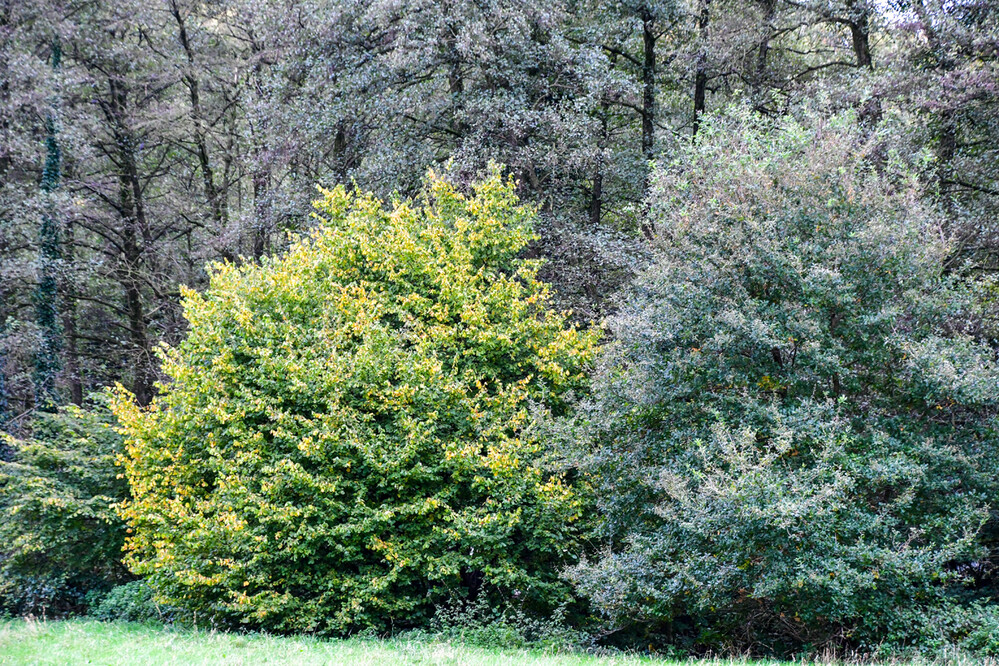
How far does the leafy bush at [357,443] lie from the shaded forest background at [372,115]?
308 cm

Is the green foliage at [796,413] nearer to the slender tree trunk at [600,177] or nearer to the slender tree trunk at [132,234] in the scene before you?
the slender tree trunk at [600,177]

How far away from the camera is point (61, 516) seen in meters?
19.5

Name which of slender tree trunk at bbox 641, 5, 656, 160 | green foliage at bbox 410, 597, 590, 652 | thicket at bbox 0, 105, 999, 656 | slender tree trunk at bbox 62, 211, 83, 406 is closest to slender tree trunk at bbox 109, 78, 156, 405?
slender tree trunk at bbox 62, 211, 83, 406

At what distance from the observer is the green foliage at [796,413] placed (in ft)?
34.6

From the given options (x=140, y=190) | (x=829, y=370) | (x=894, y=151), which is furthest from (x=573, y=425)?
(x=140, y=190)

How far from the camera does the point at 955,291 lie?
12266mm

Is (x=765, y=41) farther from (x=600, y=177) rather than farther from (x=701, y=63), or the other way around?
(x=600, y=177)

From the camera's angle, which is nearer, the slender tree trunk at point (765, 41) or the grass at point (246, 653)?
the grass at point (246, 653)

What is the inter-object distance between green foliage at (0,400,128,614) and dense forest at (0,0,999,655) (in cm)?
11

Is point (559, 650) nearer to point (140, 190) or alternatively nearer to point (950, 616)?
point (950, 616)

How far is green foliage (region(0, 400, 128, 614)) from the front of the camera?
63.2ft

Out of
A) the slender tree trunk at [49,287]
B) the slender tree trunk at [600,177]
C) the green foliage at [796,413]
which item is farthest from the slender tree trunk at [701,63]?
the slender tree trunk at [49,287]

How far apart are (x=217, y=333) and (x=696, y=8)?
45.4ft

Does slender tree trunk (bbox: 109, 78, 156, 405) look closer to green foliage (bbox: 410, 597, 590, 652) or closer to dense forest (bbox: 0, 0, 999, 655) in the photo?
dense forest (bbox: 0, 0, 999, 655)
